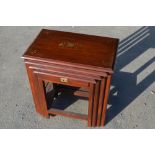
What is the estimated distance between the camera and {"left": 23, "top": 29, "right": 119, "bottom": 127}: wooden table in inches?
72.2

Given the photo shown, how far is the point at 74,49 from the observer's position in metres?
2.00

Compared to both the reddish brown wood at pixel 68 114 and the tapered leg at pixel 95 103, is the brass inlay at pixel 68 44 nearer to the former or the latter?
the tapered leg at pixel 95 103

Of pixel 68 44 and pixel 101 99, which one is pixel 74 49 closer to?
pixel 68 44

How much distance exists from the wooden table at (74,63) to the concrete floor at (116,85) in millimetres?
348

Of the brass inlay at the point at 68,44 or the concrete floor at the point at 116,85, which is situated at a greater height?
the brass inlay at the point at 68,44

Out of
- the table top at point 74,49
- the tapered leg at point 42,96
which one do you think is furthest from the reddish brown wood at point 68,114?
the table top at point 74,49

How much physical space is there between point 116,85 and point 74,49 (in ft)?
3.30

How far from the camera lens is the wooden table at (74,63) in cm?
183

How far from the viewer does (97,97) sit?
2.03 m

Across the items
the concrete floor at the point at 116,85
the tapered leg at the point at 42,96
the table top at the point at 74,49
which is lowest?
the concrete floor at the point at 116,85

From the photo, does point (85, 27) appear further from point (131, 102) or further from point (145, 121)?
point (145, 121)

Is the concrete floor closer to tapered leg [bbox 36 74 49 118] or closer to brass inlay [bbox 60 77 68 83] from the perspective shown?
tapered leg [bbox 36 74 49 118]

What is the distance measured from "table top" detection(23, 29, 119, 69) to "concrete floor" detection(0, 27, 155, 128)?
811 mm

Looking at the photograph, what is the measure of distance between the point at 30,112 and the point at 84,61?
1015mm
